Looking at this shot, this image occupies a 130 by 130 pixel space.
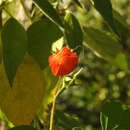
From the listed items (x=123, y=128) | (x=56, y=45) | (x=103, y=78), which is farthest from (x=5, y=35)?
(x=103, y=78)

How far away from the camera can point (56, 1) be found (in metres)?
0.54

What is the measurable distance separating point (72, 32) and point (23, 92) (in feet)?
0.39

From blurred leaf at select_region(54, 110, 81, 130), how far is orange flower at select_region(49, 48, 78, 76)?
119 millimetres

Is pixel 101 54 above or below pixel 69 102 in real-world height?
above

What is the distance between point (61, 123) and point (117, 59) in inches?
5.9

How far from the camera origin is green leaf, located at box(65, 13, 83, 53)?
1.51 ft

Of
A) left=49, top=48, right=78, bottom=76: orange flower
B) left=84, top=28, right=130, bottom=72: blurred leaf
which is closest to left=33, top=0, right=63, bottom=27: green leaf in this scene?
left=49, top=48, right=78, bottom=76: orange flower

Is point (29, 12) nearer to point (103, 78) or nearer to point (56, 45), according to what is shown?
point (56, 45)

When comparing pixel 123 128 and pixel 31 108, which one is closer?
pixel 123 128

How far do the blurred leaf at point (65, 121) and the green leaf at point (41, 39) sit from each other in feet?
0.28

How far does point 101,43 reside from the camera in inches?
22.3

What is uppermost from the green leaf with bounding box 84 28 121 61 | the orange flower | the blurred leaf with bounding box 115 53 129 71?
the orange flower

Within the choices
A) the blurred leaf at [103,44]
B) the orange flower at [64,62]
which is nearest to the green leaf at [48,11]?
the orange flower at [64,62]

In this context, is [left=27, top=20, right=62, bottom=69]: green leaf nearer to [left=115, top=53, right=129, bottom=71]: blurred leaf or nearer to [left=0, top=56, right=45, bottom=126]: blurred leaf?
→ [left=0, top=56, right=45, bottom=126]: blurred leaf
